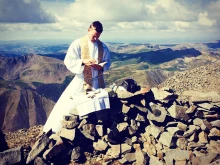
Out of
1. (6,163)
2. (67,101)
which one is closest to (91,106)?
(67,101)

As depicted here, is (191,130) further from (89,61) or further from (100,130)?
(89,61)

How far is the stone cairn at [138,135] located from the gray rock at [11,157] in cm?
11

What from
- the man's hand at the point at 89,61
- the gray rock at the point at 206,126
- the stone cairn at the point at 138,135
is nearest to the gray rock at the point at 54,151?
the stone cairn at the point at 138,135

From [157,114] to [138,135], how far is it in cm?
80

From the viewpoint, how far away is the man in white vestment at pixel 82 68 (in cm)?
600

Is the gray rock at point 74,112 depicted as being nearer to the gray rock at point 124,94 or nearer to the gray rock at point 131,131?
the gray rock at point 124,94

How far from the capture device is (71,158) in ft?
19.3

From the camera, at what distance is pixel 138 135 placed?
6.45m

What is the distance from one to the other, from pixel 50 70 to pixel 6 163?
114 metres

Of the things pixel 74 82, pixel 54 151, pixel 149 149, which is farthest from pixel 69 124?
pixel 149 149

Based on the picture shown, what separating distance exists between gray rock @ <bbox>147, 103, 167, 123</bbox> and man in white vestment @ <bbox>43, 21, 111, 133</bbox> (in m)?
1.71

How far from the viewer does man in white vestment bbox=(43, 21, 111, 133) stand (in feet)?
19.7

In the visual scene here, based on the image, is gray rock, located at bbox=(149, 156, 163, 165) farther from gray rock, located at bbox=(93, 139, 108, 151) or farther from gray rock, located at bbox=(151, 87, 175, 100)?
gray rock, located at bbox=(151, 87, 175, 100)

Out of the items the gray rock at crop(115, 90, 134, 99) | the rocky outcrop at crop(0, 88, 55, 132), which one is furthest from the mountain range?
the gray rock at crop(115, 90, 134, 99)
